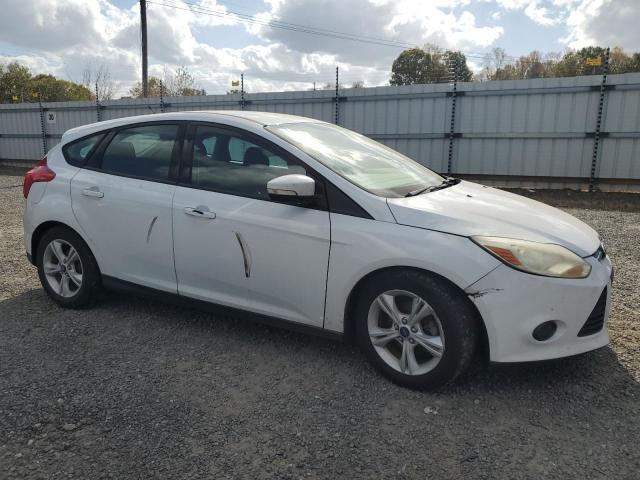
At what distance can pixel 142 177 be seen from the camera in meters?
3.74

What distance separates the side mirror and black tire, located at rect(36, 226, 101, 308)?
1805 millimetres

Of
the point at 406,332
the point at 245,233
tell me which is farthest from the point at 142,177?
the point at 406,332

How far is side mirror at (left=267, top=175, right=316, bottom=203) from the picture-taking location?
2.95m

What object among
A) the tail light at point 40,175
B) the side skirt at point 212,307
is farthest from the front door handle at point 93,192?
the side skirt at point 212,307

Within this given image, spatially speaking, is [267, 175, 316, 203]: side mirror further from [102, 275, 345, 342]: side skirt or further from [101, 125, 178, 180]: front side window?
[101, 125, 178, 180]: front side window

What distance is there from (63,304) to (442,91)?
32.7ft

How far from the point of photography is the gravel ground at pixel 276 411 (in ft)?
7.55

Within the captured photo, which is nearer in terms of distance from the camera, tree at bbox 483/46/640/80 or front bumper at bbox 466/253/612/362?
front bumper at bbox 466/253/612/362

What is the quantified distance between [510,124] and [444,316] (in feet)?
32.6

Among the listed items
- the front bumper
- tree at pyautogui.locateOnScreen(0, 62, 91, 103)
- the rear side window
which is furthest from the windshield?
tree at pyautogui.locateOnScreen(0, 62, 91, 103)

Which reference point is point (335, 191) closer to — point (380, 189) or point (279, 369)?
point (380, 189)

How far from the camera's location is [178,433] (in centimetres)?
253

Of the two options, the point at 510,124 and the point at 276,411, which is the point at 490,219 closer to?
the point at 276,411

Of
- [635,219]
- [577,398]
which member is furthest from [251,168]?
[635,219]
